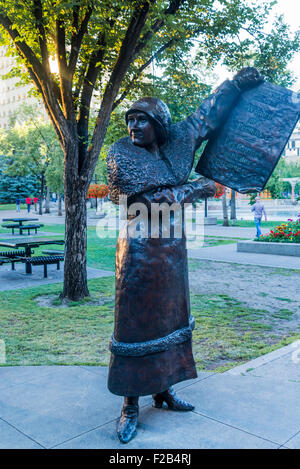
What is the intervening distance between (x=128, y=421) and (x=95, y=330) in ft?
10.4

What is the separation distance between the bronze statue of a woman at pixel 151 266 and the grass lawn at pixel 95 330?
1749mm

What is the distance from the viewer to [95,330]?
243 inches

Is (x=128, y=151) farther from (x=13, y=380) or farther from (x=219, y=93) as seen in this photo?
(x=13, y=380)

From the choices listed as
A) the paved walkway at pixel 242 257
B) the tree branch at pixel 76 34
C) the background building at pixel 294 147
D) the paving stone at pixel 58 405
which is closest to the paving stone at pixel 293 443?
the paving stone at pixel 58 405

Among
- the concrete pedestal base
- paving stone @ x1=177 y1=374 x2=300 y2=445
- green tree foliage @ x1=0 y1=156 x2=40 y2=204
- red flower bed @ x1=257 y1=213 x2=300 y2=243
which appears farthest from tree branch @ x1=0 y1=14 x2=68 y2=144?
green tree foliage @ x1=0 y1=156 x2=40 y2=204

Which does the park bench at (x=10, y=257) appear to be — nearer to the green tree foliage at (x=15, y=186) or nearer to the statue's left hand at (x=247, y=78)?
the statue's left hand at (x=247, y=78)

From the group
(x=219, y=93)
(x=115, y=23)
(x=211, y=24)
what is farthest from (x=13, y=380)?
A: (x=211, y=24)

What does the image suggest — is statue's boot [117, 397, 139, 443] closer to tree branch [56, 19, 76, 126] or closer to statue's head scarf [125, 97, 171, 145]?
statue's head scarf [125, 97, 171, 145]

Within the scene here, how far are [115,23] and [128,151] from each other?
592cm

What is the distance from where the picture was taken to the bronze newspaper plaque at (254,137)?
3.10 metres

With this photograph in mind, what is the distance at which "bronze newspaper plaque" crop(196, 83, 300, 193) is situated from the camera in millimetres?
3100

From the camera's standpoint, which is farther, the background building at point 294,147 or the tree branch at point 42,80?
the background building at point 294,147

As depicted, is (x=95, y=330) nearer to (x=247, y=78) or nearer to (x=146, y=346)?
(x=146, y=346)

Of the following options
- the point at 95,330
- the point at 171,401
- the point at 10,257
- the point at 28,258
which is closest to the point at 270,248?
the point at 28,258
